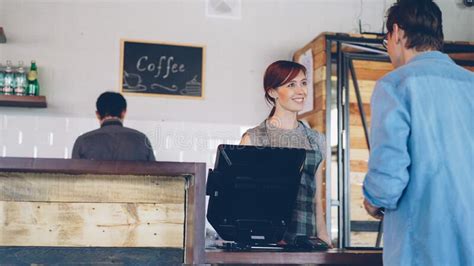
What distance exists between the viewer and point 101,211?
1.92 metres

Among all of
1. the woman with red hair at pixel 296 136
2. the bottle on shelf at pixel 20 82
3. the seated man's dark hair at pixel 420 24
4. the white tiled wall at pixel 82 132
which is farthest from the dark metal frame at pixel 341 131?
the seated man's dark hair at pixel 420 24

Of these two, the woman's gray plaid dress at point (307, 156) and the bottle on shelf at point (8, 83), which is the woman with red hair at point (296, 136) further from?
the bottle on shelf at point (8, 83)

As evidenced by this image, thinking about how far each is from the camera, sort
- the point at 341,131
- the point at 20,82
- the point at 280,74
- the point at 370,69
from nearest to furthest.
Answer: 1. the point at 280,74
2. the point at 341,131
3. the point at 20,82
4. the point at 370,69

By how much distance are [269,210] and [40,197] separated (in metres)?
0.69

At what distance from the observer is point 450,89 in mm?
1596

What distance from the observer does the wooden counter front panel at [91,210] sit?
1.88m

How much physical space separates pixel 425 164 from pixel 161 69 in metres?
2.81

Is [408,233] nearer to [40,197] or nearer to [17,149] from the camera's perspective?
[40,197]

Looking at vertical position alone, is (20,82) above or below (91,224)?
above

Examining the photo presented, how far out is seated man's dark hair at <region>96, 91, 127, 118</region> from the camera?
352cm

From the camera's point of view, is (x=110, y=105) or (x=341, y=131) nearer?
(x=110, y=105)

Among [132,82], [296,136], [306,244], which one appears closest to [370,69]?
[132,82]

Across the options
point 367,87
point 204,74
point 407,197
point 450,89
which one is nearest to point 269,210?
point 407,197

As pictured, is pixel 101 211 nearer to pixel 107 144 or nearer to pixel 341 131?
pixel 107 144
